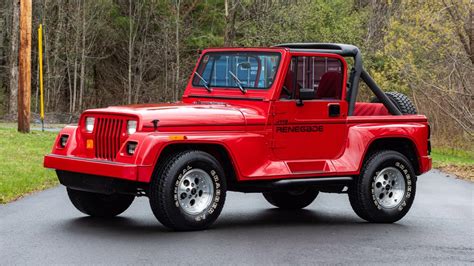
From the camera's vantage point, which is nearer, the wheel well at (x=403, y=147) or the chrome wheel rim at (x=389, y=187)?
the chrome wheel rim at (x=389, y=187)

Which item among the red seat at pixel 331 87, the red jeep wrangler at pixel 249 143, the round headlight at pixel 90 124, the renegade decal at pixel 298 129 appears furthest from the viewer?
the red seat at pixel 331 87

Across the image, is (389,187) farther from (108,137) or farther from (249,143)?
(108,137)

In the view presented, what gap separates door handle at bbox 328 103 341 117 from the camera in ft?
37.2

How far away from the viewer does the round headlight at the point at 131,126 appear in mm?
10086

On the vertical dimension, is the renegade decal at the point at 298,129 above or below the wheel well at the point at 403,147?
above

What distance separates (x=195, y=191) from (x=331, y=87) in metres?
2.37

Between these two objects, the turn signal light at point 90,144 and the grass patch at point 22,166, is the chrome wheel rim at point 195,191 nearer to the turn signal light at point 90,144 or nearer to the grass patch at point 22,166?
the turn signal light at point 90,144

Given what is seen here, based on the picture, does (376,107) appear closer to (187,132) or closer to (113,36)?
(187,132)

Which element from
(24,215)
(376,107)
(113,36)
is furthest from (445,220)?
(113,36)

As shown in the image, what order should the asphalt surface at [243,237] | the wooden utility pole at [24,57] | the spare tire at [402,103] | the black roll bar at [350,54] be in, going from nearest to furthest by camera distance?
the asphalt surface at [243,237], the black roll bar at [350,54], the spare tire at [402,103], the wooden utility pole at [24,57]

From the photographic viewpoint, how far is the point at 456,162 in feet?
82.3

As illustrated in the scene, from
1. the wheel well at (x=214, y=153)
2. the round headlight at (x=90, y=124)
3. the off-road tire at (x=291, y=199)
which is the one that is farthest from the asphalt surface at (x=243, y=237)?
the round headlight at (x=90, y=124)

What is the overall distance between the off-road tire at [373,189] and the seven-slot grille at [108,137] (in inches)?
117

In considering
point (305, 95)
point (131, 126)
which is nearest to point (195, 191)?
point (131, 126)
